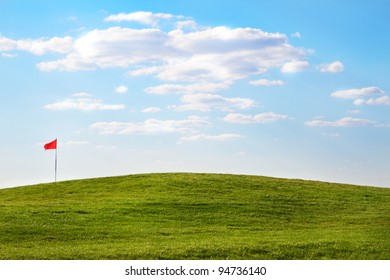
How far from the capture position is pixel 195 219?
154 ft

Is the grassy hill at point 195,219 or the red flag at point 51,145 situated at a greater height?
the red flag at point 51,145

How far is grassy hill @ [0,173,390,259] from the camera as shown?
1289 inches

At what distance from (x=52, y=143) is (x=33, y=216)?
2294 cm

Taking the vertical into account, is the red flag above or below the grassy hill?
above

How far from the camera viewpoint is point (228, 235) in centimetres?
3978

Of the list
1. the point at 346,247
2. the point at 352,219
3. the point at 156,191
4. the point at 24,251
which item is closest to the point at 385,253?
the point at 346,247

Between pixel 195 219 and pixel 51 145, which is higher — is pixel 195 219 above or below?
below

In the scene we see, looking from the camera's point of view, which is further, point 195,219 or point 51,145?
point 51,145

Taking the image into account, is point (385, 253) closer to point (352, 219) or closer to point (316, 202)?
point (352, 219)

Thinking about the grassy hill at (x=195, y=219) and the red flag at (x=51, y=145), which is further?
the red flag at (x=51, y=145)

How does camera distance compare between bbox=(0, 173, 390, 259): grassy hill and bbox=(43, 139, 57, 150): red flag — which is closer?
bbox=(0, 173, 390, 259): grassy hill

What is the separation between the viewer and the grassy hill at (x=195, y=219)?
107 feet
